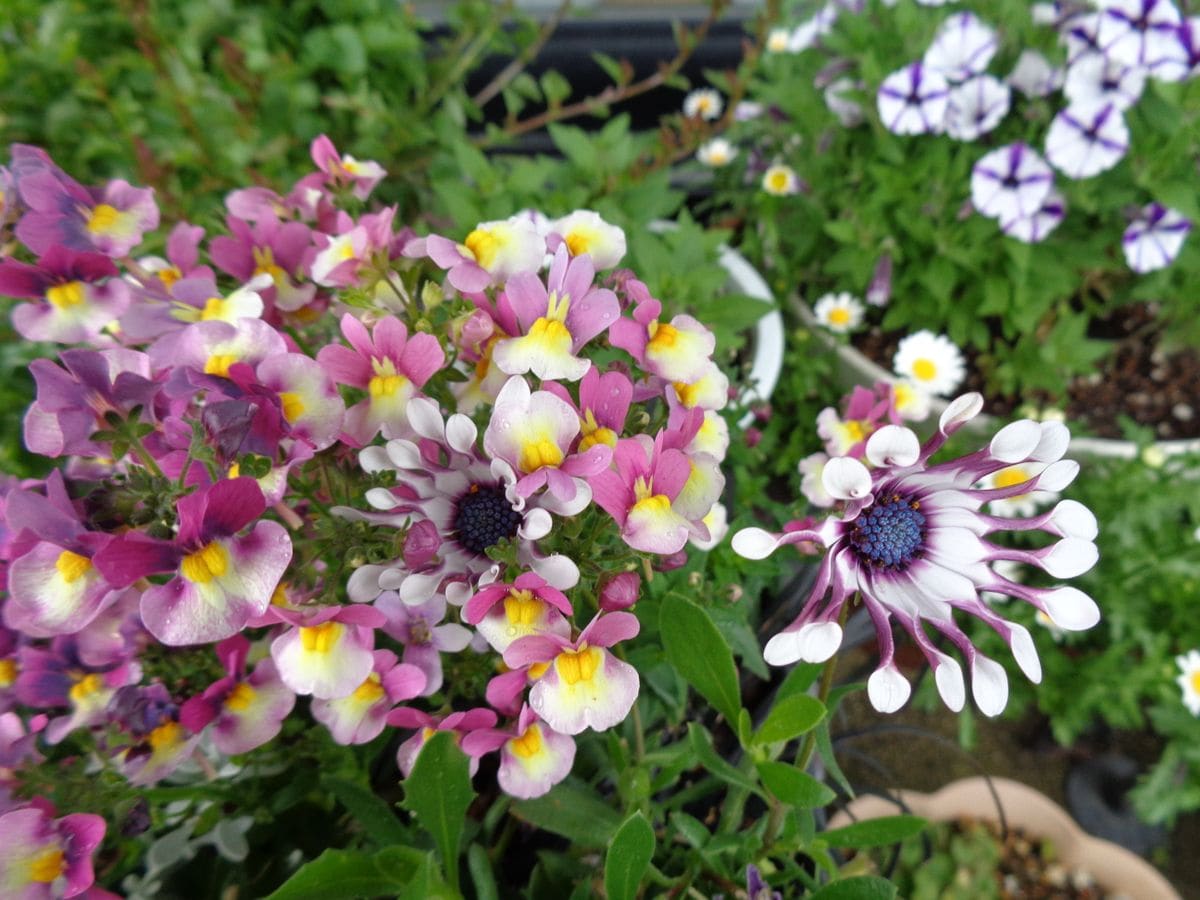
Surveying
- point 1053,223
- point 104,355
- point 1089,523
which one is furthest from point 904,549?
point 1053,223

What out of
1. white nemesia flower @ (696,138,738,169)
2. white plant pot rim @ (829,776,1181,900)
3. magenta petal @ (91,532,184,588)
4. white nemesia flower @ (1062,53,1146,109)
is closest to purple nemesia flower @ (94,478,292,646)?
magenta petal @ (91,532,184,588)

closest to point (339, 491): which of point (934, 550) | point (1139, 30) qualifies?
point (934, 550)

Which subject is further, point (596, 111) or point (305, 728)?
point (596, 111)

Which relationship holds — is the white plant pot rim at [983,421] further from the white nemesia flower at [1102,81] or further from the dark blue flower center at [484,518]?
the dark blue flower center at [484,518]

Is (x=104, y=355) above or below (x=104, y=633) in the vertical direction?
above

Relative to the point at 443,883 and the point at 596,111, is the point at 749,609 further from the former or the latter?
the point at 596,111

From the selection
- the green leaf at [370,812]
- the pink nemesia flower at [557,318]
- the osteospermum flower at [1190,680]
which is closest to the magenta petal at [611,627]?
the pink nemesia flower at [557,318]

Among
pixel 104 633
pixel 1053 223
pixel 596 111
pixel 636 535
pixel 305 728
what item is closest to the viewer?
pixel 636 535
